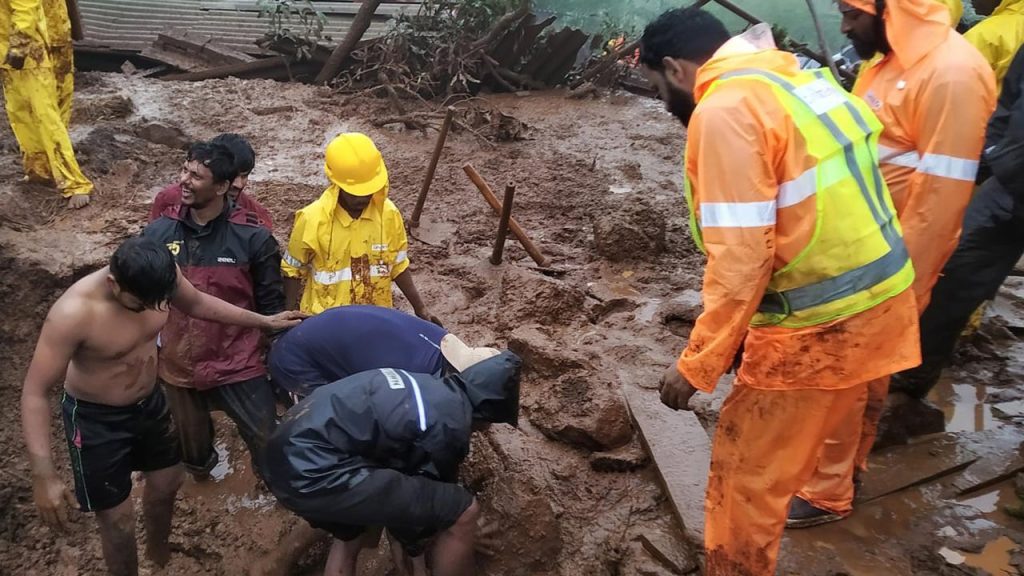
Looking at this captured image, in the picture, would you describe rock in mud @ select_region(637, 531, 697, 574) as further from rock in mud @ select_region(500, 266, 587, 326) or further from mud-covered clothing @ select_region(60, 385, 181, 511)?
mud-covered clothing @ select_region(60, 385, 181, 511)

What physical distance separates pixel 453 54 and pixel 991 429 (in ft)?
24.9

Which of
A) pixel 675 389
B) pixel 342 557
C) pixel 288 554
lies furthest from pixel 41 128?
pixel 675 389

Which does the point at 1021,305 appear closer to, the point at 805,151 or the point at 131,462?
the point at 805,151

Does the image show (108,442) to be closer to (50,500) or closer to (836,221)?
(50,500)

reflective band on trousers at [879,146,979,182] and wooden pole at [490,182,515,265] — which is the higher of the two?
reflective band on trousers at [879,146,979,182]

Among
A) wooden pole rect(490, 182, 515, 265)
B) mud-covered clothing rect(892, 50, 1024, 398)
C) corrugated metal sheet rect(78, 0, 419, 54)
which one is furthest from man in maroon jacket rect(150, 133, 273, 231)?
corrugated metal sheet rect(78, 0, 419, 54)

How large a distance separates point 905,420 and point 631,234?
2.41 m

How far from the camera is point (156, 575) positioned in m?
3.35

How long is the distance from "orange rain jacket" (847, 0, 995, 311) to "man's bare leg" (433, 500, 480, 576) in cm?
187

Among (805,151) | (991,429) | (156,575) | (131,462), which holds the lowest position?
(156,575)

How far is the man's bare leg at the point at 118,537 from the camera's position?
→ 2.86m

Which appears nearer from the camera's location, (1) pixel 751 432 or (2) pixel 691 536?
(1) pixel 751 432

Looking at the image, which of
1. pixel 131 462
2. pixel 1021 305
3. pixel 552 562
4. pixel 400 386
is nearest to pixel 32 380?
pixel 131 462

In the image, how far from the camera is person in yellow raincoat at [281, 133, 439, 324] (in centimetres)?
322
